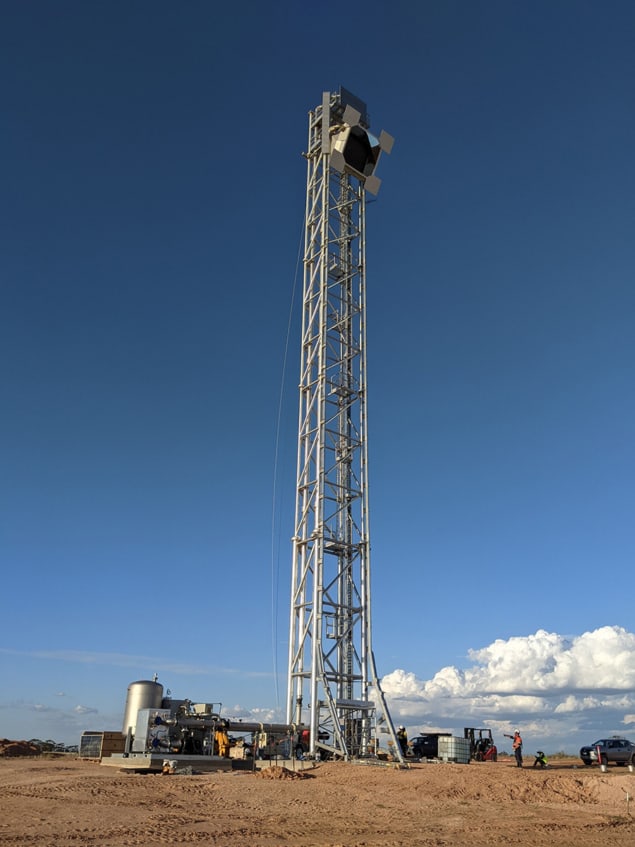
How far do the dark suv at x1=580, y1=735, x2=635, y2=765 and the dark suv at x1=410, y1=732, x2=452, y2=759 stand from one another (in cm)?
654

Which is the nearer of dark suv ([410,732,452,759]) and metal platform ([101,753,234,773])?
metal platform ([101,753,234,773])

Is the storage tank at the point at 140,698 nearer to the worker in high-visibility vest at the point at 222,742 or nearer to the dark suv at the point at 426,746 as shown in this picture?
the worker in high-visibility vest at the point at 222,742

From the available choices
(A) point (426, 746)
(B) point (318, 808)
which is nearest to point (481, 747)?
(A) point (426, 746)

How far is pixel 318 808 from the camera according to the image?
50.5ft

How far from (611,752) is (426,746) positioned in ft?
25.8

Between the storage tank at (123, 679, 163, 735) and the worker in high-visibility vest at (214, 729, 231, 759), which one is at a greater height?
the storage tank at (123, 679, 163, 735)

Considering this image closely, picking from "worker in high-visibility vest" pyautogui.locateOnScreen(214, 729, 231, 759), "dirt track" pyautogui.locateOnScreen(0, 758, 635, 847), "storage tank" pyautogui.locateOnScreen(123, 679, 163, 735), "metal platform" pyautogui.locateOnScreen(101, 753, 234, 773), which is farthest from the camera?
"storage tank" pyautogui.locateOnScreen(123, 679, 163, 735)

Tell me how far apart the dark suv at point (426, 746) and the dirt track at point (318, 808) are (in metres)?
10.7

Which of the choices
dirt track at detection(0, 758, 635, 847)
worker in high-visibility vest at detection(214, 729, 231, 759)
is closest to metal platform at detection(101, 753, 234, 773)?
worker in high-visibility vest at detection(214, 729, 231, 759)

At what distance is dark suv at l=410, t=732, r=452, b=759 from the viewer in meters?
31.4

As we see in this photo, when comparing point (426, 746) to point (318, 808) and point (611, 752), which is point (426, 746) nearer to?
point (611, 752)

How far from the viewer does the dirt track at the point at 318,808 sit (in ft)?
39.1

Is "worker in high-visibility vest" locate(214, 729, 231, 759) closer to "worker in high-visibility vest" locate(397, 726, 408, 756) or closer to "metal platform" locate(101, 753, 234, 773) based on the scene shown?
"metal platform" locate(101, 753, 234, 773)

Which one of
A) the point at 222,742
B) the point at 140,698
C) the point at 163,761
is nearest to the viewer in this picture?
the point at 163,761
